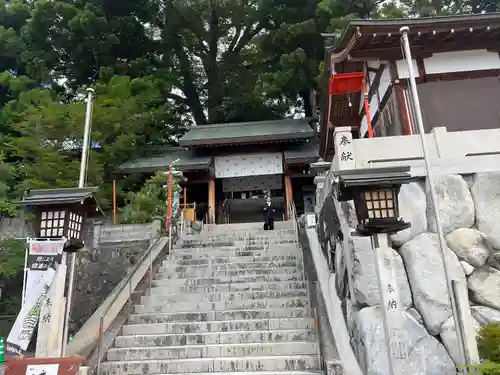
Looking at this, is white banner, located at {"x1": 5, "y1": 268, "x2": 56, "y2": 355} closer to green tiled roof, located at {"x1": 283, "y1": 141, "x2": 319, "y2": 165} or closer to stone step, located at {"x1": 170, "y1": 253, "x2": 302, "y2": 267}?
stone step, located at {"x1": 170, "y1": 253, "x2": 302, "y2": 267}

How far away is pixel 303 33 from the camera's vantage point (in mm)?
23828

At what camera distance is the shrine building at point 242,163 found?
19.1 metres

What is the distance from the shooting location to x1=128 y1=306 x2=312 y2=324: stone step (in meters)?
7.90

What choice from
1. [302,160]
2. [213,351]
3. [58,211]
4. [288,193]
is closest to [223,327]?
[213,351]

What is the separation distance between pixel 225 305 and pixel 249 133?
43.0ft

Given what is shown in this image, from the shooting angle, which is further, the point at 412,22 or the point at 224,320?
the point at 412,22

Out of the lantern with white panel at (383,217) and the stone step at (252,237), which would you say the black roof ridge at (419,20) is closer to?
the lantern with white panel at (383,217)

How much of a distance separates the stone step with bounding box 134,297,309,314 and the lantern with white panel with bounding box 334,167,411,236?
3256 millimetres

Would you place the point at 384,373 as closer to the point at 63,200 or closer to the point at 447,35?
the point at 63,200

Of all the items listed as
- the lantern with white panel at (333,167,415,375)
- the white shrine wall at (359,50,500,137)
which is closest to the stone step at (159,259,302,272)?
the lantern with white panel at (333,167,415,375)

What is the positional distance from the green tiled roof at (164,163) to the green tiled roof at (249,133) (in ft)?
2.87

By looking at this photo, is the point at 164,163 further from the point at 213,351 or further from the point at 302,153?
the point at 213,351

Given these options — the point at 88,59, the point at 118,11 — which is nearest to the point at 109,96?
the point at 88,59

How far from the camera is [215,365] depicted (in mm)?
6723
